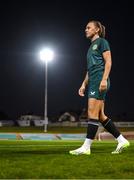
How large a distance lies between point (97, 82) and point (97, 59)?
15.4 inches

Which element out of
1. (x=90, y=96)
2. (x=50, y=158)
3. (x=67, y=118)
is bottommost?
(x=67, y=118)

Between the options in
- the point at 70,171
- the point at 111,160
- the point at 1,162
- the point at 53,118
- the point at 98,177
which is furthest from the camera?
the point at 53,118

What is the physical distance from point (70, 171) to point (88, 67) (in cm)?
313

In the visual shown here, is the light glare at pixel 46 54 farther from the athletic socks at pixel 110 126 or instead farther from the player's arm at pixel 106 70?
the player's arm at pixel 106 70

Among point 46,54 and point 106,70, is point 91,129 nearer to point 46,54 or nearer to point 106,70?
point 106,70

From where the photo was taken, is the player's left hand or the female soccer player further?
the female soccer player

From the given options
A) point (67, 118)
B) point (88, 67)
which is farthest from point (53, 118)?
point (88, 67)

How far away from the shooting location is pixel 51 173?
4934mm

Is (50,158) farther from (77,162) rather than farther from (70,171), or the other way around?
(70,171)

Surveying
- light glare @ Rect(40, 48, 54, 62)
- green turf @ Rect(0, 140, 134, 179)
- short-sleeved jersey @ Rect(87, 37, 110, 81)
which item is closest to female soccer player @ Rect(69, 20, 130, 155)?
short-sleeved jersey @ Rect(87, 37, 110, 81)

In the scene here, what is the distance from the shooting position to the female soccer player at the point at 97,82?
7.63 metres

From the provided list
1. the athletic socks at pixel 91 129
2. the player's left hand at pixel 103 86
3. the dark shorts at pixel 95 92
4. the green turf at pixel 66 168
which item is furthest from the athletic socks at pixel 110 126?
the green turf at pixel 66 168

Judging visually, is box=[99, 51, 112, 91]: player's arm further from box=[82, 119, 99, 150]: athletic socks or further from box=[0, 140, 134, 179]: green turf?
box=[0, 140, 134, 179]: green turf

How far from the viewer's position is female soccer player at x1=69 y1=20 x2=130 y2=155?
7.63 meters
